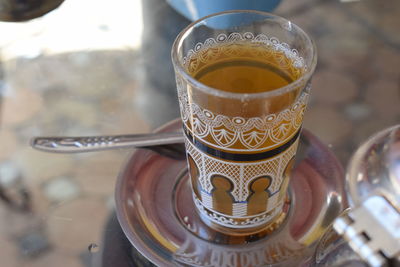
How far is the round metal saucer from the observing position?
34 centimetres

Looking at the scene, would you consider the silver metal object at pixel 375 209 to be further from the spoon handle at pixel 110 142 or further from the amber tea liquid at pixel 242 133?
the spoon handle at pixel 110 142

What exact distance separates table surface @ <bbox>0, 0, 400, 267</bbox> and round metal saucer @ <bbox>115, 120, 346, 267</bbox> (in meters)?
0.03

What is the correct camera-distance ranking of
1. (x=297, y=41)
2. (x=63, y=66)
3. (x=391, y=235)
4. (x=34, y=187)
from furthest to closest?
1. (x=63, y=66)
2. (x=34, y=187)
3. (x=297, y=41)
4. (x=391, y=235)

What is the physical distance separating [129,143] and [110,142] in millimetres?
19

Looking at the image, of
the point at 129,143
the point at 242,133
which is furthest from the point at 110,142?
the point at 242,133

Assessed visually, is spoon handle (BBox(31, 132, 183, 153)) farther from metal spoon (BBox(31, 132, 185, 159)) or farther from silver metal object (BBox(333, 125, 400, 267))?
silver metal object (BBox(333, 125, 400, 267))

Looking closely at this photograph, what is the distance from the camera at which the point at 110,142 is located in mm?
408

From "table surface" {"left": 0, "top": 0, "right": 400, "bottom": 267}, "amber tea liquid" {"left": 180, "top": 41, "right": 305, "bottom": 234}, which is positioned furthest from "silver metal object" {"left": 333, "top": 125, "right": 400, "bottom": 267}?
"table surface" {"left": 0, "top": 0, "right": 400, "bottom": 267}

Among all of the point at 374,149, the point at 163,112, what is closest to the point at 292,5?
the point at 163,112

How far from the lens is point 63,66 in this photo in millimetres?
521

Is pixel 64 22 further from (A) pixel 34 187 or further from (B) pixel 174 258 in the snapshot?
(B) pixel 174 258

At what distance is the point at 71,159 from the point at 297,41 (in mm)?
234

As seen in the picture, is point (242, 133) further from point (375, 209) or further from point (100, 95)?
point (100, 95)

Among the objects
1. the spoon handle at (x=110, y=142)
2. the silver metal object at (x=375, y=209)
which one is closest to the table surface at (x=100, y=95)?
the spoon handle at (x=110, y=142)
